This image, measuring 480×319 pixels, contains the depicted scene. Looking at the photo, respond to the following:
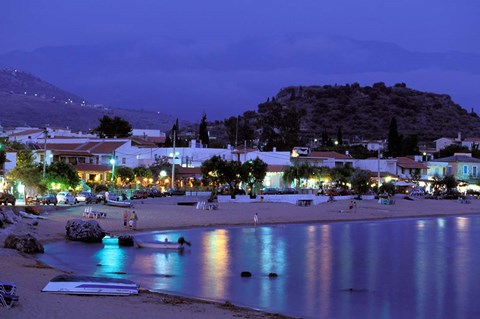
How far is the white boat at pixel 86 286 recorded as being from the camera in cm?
1830

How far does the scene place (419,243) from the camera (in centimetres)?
4066

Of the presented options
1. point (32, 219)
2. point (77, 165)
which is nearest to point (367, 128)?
point (77, 165)

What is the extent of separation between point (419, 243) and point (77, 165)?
43.9 m

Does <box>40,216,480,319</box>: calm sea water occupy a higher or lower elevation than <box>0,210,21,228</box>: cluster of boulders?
lower

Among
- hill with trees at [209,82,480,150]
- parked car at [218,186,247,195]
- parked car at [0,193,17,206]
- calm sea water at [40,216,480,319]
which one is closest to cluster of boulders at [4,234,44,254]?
calm sea water at [40,216,480,319]

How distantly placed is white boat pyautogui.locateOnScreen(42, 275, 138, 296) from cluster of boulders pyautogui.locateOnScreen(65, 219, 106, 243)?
14643 mm

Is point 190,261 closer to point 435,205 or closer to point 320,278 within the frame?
point 320,278

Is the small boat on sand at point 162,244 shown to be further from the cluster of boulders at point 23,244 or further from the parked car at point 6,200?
the parked car at point 6,200

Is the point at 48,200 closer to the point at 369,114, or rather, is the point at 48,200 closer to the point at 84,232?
the point at 84,232

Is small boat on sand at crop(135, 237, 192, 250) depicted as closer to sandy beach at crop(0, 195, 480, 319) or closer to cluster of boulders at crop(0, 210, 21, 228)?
sandy beach at crop(0, 195, 480, 319)

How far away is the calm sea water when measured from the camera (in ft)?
71.6

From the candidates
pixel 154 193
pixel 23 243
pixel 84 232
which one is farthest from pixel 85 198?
pixel 23 243

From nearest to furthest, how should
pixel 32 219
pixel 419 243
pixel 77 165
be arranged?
pixel 32 219
pixel 419 243
pixel 77 165

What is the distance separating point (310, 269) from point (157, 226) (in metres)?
14.3
